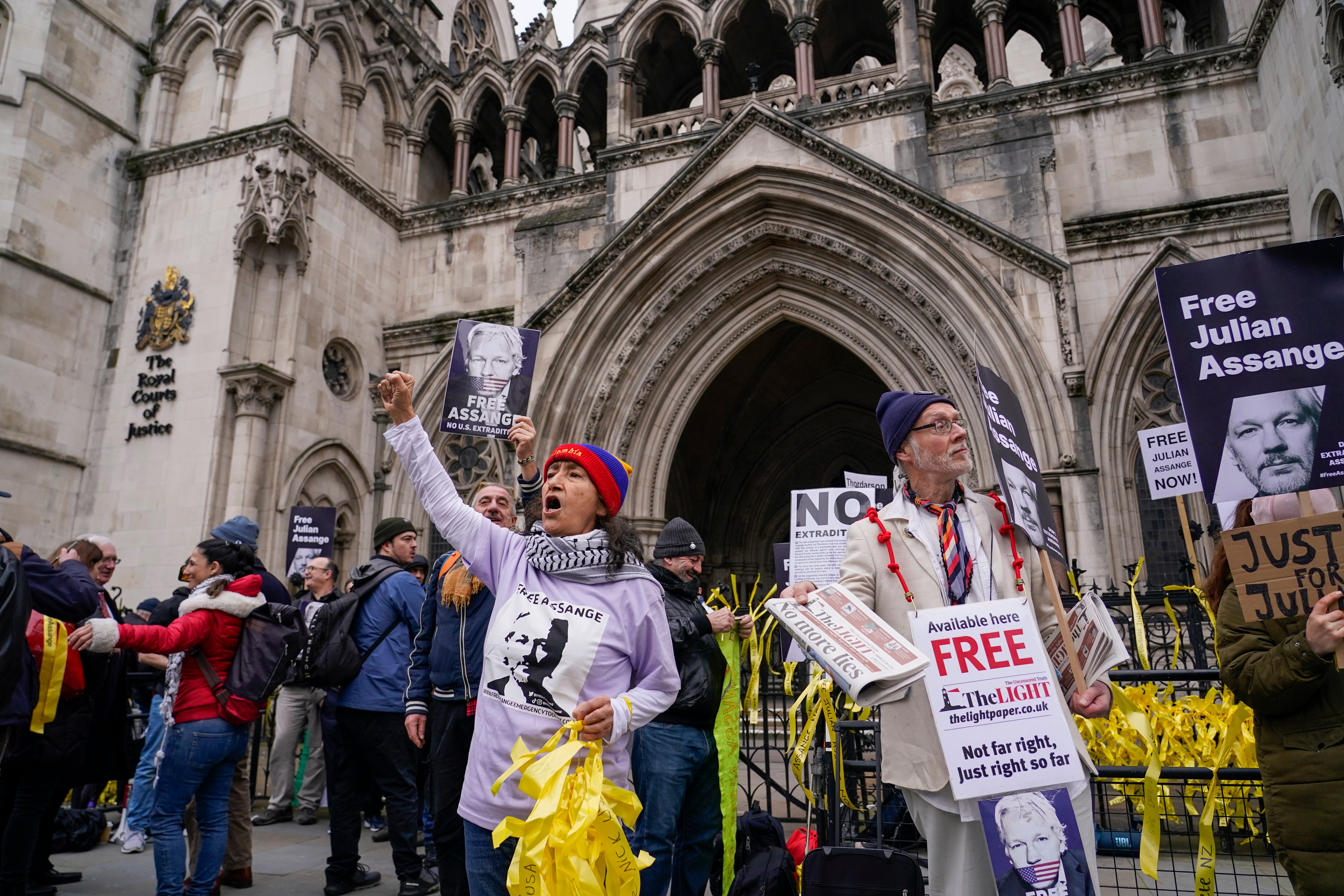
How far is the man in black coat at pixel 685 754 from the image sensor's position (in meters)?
3.88

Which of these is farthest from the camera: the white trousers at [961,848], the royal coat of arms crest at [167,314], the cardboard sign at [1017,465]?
the royal coat of arms crest at [167,314]

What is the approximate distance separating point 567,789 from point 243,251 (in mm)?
14101

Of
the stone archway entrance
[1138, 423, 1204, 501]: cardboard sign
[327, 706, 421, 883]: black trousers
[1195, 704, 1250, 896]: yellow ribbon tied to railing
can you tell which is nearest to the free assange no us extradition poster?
[1195, 704, 1250, 896]: yellow ribbon tied to railing

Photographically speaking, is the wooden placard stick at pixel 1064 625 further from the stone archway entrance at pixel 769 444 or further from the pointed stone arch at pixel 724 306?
the stone archway entrance at pixel 769 444

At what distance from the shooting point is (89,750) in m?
4.89

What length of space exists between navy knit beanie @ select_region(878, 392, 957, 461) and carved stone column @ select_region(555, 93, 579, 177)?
14.0 m

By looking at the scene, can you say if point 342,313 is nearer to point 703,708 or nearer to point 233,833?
point 233,833

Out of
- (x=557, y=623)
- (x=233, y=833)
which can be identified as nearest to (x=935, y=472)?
(x=557, y=623)

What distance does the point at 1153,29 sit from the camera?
41.2ft

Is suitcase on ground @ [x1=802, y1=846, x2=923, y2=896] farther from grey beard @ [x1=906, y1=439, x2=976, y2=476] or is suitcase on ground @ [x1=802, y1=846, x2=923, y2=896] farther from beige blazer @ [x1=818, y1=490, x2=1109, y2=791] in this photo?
grey beard @ [x1=906, y1=439, x2=976, y2=476]

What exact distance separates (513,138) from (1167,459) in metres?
13.1

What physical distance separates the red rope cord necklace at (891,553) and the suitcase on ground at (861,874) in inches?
36.4

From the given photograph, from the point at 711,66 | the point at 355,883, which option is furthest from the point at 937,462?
the point at 711,66

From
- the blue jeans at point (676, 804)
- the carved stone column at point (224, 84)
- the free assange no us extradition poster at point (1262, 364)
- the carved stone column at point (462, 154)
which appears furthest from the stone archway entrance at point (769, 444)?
the free assange no us extradition poster at point (1262, 364)
